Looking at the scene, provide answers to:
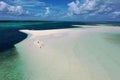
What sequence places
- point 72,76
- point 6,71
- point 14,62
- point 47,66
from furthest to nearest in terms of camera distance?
1. point 14,62
2. point 47,66
3. point 6,71
4. point 72,76

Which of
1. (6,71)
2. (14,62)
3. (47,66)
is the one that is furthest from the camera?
(14,62)

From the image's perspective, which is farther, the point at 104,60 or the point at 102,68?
the point at 104,60

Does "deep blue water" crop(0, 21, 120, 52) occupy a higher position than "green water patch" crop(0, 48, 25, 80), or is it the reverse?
"green water patch" crop(0, 48, 25, 80)

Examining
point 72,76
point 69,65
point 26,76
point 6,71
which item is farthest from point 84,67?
point 6,71

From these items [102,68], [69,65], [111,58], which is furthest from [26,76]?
[111,58]

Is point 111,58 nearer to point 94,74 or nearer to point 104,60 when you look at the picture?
point 104,60

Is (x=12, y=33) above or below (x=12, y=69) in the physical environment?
below

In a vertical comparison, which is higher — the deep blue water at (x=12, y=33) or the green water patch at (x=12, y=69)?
the green water patch at (x=12, y=69)

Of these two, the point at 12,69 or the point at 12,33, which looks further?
the point at 12,33

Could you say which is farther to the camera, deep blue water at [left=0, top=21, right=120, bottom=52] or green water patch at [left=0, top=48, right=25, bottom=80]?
deep blue water at [left=0, top=21, right=120, bottom=52]

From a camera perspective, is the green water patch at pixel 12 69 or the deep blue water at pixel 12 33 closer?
the green water patch at pixel 12 69
